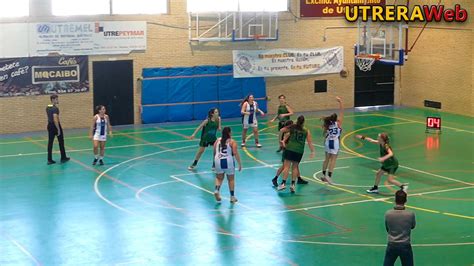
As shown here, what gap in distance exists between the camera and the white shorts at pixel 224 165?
22.8 meters

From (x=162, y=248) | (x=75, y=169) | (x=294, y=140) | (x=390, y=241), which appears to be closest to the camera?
(x=390, y=241)

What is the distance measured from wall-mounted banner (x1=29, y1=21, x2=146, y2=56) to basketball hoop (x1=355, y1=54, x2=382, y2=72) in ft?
29.1

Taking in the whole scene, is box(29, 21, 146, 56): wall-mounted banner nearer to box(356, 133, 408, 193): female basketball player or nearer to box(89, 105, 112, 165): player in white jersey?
box(89, 105, 112, 165): player in white jersey

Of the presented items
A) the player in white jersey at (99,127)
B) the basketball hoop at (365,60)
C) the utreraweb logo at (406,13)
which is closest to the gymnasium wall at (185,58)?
the utreraweb logo at (406,13)

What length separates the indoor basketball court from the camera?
20.1m

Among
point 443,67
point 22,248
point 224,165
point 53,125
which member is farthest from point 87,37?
point 22,248

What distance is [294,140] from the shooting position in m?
24.4

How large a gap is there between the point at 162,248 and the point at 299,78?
23.0 meters

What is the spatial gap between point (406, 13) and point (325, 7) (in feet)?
15.1

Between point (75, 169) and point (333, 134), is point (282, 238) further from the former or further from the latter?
point (75, 169)

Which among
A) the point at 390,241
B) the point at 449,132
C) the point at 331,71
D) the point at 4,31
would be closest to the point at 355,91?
the point at 331,71

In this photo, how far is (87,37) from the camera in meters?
36.4

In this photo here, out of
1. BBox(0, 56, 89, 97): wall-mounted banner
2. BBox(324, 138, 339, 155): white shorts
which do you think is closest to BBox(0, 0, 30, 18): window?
BBox(0, 56, 89, 97): wall-mounted banner

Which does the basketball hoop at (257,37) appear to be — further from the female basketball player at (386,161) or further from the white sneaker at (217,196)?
the white sneaker at (217,196)
